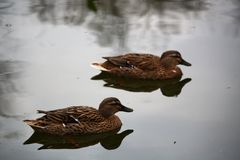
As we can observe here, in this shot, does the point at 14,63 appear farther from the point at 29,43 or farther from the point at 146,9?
the point at 146,9

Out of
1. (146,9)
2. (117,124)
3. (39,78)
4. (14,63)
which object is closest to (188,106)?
(117,124)

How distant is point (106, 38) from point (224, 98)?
290cm

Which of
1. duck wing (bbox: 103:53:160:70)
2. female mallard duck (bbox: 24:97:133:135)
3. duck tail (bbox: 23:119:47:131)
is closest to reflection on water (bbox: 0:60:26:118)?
duck tail (bbox: 23:119:47:131)

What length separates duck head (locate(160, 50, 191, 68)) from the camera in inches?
337

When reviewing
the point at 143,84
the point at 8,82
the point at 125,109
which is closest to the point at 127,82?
the point at 143,84

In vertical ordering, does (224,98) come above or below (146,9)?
below

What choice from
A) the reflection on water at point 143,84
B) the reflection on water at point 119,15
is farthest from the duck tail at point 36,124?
the reflection on water at point 119,15

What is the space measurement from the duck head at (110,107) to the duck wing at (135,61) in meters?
1.63

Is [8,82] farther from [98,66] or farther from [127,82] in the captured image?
[127,82]

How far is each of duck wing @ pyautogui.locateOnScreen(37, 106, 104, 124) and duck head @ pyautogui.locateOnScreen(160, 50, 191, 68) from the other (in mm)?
2130

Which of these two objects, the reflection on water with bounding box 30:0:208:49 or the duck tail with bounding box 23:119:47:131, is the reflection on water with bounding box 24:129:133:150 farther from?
the reflection on water with bounding box 30:0:208:49

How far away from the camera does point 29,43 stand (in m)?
9.41

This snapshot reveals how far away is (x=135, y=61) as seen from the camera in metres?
8.52

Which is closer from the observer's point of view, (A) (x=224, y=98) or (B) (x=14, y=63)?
(A) (x=224, y=98)
